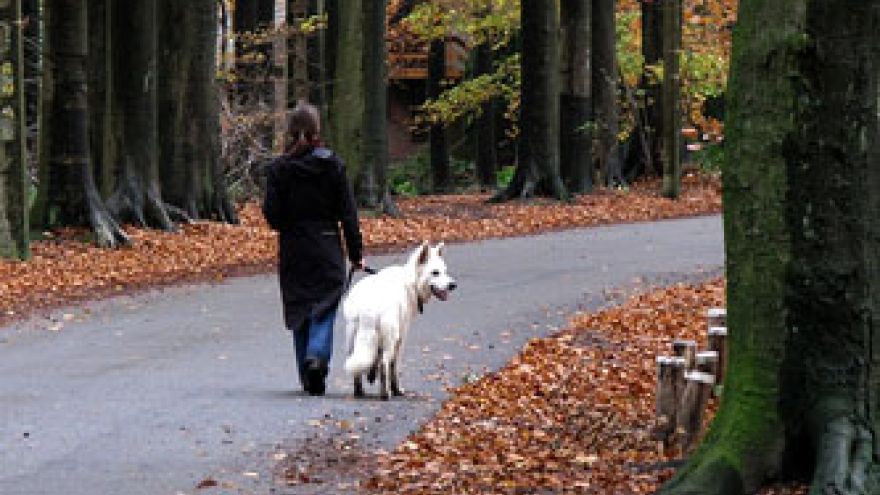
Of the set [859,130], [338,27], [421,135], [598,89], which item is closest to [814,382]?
[859,130]

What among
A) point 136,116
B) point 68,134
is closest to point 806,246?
point 68,134

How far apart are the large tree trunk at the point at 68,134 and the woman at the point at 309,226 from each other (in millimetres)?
12609

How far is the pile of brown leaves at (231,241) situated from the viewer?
2094 cm

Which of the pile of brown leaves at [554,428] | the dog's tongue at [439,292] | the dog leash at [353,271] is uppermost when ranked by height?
the dog leash at [353,271]

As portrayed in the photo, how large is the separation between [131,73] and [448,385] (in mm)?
15686

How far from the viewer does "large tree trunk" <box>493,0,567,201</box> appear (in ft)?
115

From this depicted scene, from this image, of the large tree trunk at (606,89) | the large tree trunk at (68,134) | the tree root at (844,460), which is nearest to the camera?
the tree root at (844,460)

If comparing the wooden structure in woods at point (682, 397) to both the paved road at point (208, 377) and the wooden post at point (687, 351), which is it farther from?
the paved road at point (208, 377)

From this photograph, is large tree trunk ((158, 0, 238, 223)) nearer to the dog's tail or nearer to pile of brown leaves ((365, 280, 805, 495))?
pile of brown leaves ((365, 280, 805, 495))

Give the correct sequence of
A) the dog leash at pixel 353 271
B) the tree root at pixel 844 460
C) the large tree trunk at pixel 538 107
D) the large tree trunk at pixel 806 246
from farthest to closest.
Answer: the large tree trunk at pixel 538 107
the dog leash at pixel 353 271
the large tree trunk at pixel 806 246
the tree root at pixel 844 460

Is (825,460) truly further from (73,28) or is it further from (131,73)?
(131,73)

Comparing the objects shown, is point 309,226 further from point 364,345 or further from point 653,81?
point 653,81

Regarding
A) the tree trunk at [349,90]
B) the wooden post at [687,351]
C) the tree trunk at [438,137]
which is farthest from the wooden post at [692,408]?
the tree trunk at [438,137]

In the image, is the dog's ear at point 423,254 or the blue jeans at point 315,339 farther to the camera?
the dog's ear at point 423,254
